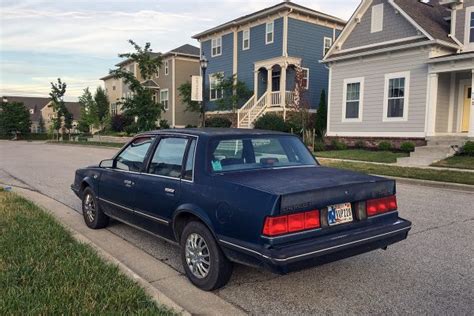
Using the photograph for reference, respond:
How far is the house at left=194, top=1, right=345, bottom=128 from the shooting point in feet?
86.9

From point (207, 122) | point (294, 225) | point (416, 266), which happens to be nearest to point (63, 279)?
point (294, 225)

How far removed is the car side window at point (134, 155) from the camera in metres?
5.21

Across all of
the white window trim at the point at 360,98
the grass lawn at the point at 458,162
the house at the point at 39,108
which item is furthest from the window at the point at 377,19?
the house at the point at 39,108

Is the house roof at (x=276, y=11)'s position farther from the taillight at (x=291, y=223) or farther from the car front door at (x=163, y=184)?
the taillight at (x=291, y=223)

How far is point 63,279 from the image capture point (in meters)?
3.80

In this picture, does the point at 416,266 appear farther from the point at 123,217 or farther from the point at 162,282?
the point at 123,217

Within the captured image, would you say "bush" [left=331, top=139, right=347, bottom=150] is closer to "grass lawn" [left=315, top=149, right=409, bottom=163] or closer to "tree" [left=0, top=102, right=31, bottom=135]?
"grass lawn" [left=315, top=149, right=409, bottom=163]

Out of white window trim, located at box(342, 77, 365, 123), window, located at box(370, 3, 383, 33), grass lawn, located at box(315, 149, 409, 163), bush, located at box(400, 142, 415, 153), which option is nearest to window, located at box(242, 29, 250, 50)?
white window trim, located at box(342, 77, 365, 123)

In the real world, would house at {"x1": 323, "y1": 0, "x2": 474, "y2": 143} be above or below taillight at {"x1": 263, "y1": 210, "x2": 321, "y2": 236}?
above

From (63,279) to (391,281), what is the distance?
10.8 feet

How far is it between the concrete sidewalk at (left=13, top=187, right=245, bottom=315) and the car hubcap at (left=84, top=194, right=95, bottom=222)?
0.19m

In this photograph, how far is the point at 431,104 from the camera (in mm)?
17625

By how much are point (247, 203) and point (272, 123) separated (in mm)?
21077

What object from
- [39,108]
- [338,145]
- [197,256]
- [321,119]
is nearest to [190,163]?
[197,256]
